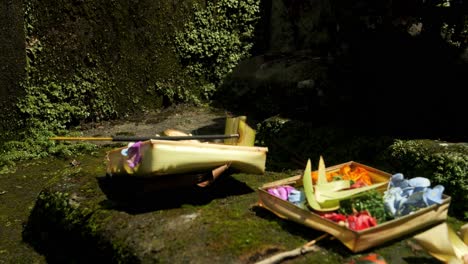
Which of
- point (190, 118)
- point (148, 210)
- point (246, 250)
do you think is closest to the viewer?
point (246, 250)

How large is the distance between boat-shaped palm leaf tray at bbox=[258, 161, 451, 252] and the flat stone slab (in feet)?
0.22

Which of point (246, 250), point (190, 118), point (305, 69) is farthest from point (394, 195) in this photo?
point (190, 118)

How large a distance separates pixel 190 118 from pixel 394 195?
4129 millimetres

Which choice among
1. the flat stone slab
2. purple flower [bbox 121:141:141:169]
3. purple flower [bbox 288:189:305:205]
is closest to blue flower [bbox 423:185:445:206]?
the flat stone slab

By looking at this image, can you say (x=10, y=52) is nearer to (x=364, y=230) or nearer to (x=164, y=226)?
(x=164, y=226)

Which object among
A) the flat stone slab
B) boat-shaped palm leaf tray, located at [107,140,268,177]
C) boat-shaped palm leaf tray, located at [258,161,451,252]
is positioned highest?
boat-shaped palm leaf tray, located at [107,140,268,177]

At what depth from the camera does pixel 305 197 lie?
3592 millimetres

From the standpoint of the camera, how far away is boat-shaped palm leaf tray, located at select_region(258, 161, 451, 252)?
10.3 ft

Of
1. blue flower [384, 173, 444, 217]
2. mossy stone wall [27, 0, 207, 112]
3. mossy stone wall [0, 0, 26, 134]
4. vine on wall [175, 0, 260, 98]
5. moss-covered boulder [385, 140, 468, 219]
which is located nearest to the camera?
blue flower [384, 173, 444, 217]

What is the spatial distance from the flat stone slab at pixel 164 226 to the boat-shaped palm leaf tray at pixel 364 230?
7cm

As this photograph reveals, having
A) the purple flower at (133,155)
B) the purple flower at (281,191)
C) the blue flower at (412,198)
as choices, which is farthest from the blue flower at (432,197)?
the purple flower at (133,155)

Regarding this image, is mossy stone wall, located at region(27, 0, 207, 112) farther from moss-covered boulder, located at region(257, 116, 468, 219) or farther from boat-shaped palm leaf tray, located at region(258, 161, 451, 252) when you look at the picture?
boat-shaped palm leaf tray, located at region(258, 161, 451, 252)

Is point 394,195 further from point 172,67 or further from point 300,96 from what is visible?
point 172,67

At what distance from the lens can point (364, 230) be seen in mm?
3086
